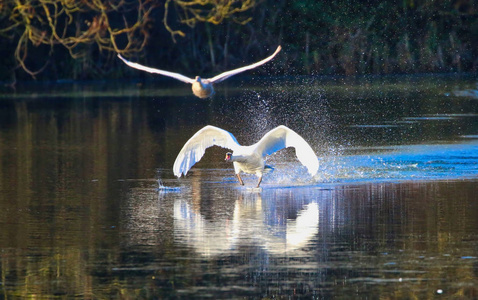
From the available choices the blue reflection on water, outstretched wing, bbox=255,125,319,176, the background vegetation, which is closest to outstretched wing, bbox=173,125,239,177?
outstretched wing, bbox=255,125,319,176

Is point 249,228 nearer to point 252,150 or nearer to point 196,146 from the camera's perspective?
point 252,150

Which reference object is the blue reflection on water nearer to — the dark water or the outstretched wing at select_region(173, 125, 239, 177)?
the dark water

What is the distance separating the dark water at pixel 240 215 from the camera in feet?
27.3

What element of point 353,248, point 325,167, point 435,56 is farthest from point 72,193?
point 435,56

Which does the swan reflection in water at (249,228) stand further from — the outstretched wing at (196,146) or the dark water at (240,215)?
the outstretched wing at (196,146)

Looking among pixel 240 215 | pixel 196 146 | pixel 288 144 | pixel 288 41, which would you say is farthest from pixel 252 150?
pixel 288 41

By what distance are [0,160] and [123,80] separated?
1072 inches

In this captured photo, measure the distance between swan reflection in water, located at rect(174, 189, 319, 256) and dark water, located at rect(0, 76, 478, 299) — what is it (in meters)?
0.02

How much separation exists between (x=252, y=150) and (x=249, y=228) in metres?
2.75

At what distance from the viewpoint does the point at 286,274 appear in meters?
8.51

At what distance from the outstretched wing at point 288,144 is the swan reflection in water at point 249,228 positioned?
35.8 inches

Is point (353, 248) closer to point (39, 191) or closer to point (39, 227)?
point (39, 227)

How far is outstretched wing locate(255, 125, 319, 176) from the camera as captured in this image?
12.8 m

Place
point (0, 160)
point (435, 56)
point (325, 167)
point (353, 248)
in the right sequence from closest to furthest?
point (353, 248)
point (325, 167)
point (0, 160)
point (435, 56)
